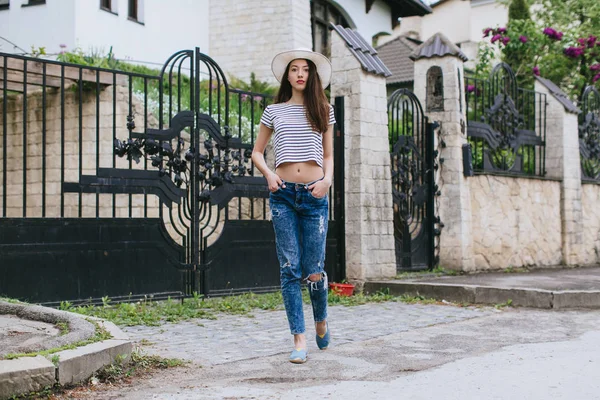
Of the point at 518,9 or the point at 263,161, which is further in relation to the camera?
the point at 518,9

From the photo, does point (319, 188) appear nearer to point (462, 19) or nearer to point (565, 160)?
point (565, 160)

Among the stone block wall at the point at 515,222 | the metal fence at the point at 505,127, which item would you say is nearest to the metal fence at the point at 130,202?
the stone block wall at the point at 515,222

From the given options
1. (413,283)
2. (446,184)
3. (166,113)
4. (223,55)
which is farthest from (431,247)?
(223,55)

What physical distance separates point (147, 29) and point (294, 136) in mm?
13772

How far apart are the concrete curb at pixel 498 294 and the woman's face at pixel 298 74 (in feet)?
13.7

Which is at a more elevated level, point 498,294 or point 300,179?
point 300,179

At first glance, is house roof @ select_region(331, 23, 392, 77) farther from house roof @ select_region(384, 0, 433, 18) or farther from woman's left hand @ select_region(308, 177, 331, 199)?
house roof @ select_region(384, 0, 433, 18)

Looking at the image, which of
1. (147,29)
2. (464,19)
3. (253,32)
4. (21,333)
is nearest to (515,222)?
(21,333)

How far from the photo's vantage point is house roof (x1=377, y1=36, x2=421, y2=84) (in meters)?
26.3

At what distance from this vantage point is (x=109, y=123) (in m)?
11.4

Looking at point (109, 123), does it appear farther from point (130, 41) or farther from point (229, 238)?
point (130, 41)

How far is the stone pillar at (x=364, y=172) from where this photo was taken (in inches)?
378

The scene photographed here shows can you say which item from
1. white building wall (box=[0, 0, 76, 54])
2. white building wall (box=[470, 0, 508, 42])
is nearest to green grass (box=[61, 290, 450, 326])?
white building wall (box=[0, 0, 76, 54])

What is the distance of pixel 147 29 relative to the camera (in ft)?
59.6
